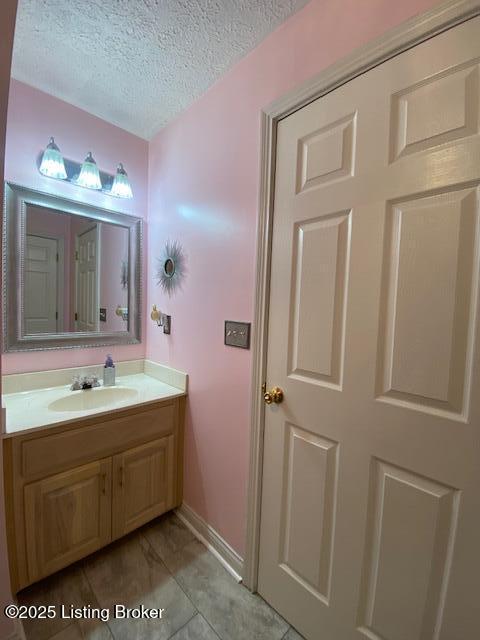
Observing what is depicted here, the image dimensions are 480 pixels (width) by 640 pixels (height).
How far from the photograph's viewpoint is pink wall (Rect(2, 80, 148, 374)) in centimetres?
142

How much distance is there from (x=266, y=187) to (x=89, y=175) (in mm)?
1104

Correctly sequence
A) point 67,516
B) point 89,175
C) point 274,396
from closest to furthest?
point 274,396 → point 67,516 → point 89,175

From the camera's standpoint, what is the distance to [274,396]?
1.14 meters

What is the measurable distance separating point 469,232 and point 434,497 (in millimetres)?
727

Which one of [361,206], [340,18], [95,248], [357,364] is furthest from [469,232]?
[95,248]

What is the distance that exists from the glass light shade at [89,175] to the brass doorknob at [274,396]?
1526 mm

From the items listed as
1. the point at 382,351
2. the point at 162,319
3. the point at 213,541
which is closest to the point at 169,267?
the point at 162,319

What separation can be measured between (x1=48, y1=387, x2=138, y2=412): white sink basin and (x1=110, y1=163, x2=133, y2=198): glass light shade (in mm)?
1209

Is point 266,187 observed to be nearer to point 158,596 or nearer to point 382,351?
point 382,351

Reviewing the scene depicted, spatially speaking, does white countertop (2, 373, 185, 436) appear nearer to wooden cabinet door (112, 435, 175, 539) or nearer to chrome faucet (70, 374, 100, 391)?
chrome faucet (70, 374, 100, 391)

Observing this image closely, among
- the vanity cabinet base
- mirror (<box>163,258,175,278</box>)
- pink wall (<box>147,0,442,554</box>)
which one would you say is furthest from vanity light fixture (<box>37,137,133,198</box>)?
the vanity cabinet base

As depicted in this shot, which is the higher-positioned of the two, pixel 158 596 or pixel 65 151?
pixel 65 151

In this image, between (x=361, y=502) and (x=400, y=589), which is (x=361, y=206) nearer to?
(x=361, y=502)

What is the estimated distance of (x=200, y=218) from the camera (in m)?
1.50
